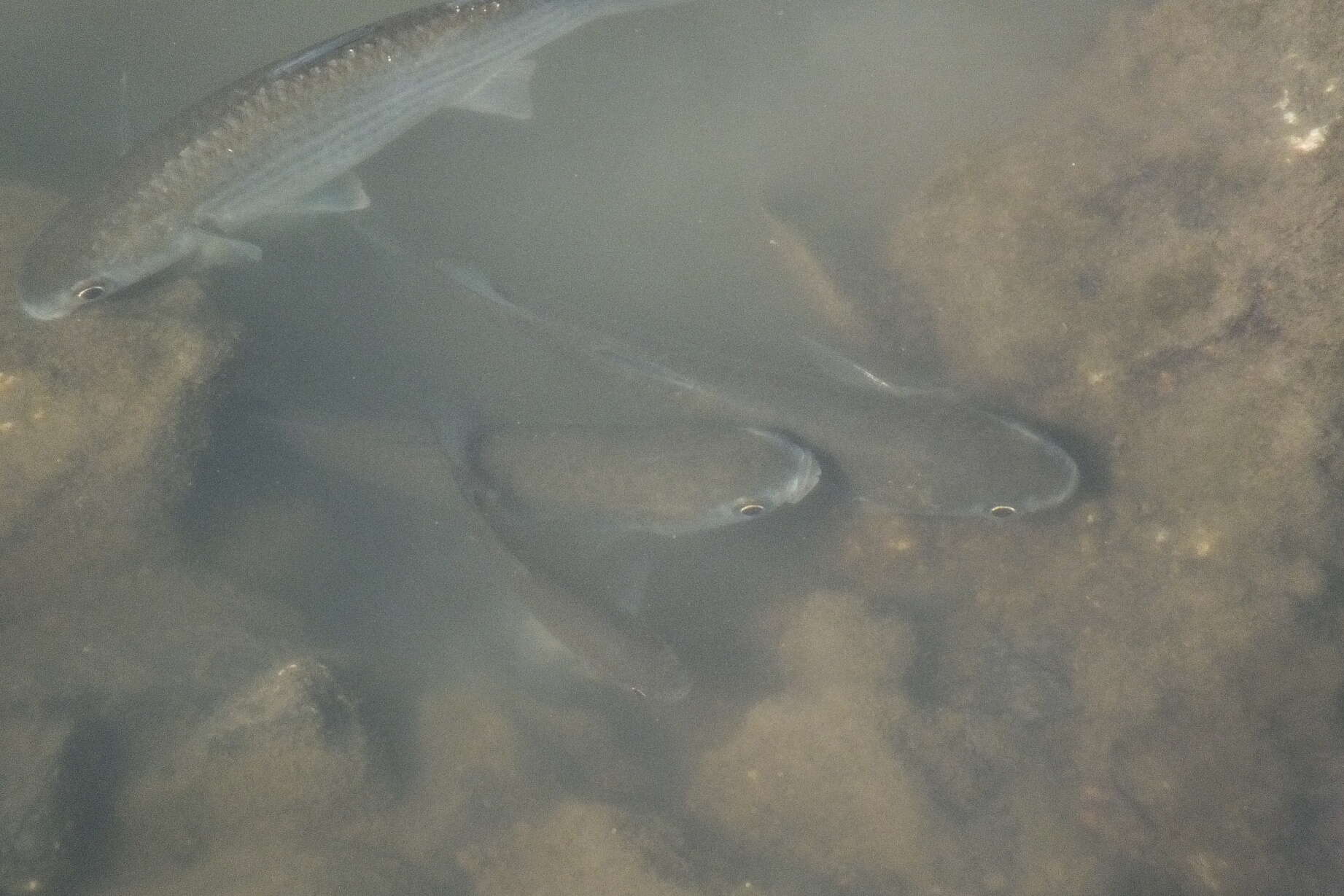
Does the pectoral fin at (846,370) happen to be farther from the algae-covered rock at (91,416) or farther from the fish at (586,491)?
the algae-covered rock at (91,416)

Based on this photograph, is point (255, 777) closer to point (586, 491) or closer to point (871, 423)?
point (586, 491)

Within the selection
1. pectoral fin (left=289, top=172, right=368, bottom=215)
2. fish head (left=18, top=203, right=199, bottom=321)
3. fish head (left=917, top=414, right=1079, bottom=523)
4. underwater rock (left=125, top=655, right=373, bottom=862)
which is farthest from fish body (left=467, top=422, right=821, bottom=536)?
fish head (left=18, top=203, right=199, bottom=321)

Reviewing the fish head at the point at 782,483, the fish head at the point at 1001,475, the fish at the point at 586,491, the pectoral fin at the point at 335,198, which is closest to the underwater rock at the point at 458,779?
the fish at the point at 586,491

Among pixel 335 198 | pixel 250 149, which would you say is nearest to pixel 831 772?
pixel 335 198

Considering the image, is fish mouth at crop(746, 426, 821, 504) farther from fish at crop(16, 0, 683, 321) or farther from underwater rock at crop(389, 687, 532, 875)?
fish at crop(16, 0, 683, 321)

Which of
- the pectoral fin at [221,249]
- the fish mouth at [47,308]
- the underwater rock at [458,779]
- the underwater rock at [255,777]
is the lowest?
the underwater rock at [458,779]

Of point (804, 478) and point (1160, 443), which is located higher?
point (1160, 443)
